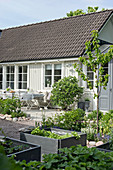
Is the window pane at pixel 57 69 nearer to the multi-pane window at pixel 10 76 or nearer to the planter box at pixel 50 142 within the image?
the multi-pane window at pixel 10 76

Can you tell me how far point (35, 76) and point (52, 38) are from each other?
2770 mm

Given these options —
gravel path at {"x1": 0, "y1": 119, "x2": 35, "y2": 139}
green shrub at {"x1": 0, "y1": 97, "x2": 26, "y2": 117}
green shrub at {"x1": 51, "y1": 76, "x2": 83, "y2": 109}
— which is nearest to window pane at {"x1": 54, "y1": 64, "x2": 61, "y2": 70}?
green shrub at {"x1": 51, "y1": 76, "x2": 83, "y2": 109}

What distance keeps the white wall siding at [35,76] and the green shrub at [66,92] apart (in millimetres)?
2179

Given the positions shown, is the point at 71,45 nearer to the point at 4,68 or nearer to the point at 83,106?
the point at 83,106

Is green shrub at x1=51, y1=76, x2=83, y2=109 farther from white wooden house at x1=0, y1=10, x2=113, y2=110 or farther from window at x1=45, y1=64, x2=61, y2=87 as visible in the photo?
window at x1=45, y1=64, x2=61, y2=87

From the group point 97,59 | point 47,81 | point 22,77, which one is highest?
point 22,77

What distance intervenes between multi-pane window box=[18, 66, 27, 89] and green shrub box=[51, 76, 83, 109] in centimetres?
334

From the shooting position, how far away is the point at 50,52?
14969 mm

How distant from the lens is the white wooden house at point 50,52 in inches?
547

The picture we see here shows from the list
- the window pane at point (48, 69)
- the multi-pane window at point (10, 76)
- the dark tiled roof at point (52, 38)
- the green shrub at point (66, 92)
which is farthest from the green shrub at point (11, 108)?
the multi-pane window at point (10, 76)

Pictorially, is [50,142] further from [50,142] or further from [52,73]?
[52,73]

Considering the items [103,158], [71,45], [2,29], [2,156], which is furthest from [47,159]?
[2,29]

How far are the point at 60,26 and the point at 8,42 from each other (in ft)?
14.9

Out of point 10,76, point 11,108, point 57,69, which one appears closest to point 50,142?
point 11,108
